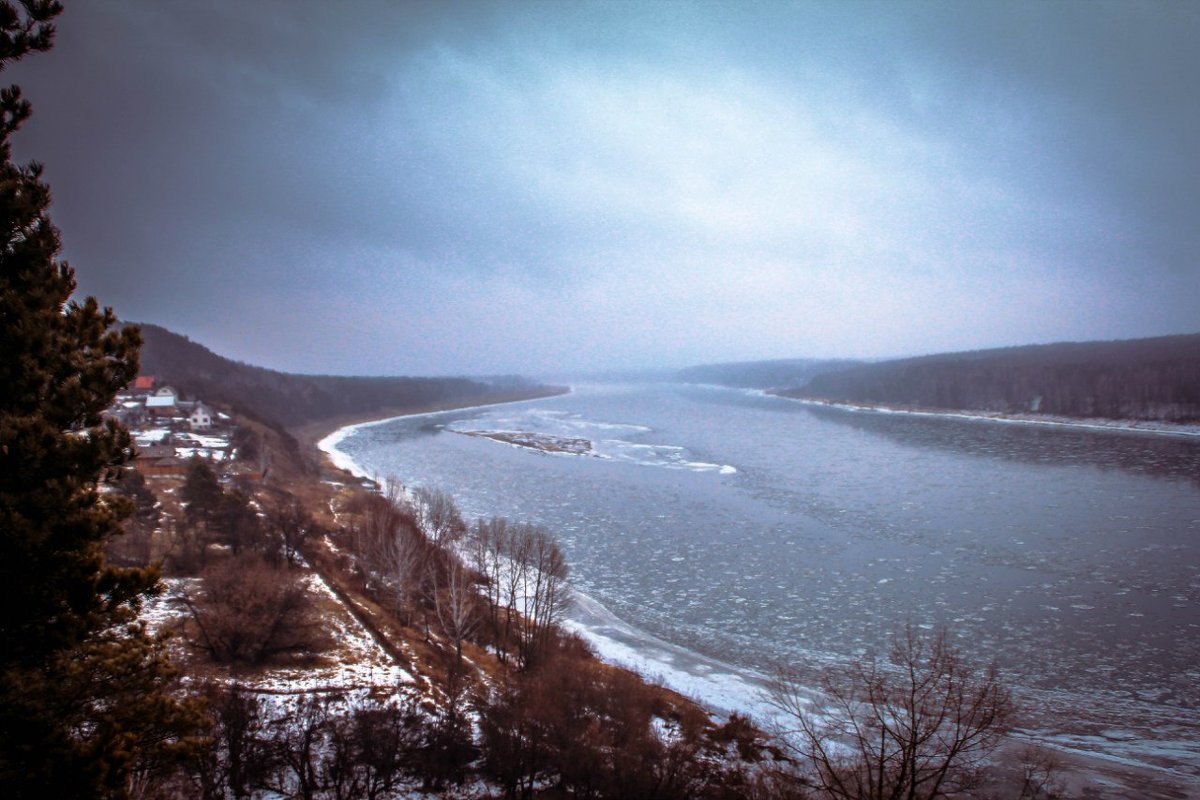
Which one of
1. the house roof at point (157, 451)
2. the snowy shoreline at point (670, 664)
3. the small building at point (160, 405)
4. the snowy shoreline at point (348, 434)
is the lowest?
the snowy shoreline at point (670, 664)

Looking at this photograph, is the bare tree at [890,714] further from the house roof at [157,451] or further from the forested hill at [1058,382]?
the forested hill at [1058,382]

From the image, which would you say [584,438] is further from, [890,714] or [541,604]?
[890,714]

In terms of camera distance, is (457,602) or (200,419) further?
(200,419)

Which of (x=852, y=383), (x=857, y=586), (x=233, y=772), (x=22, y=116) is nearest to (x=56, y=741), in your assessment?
(x=22, y=116)

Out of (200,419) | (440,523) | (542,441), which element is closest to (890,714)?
(440,523)

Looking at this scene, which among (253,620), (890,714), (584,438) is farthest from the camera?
(584,438)

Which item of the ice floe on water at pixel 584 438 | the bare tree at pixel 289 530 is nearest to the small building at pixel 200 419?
A: the ice floe on water at pixel 584 438
